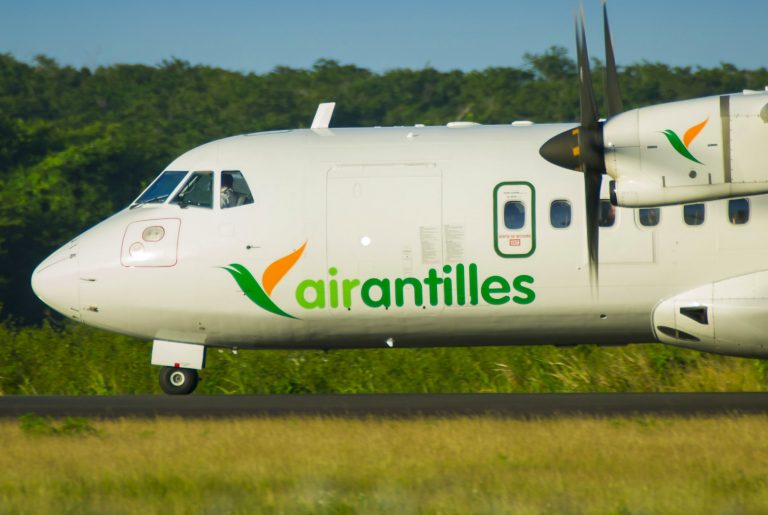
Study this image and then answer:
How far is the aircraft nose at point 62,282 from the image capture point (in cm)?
1447

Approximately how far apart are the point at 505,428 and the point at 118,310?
17.1 feet

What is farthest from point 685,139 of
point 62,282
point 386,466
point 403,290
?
point 62,282

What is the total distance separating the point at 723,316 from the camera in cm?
1341

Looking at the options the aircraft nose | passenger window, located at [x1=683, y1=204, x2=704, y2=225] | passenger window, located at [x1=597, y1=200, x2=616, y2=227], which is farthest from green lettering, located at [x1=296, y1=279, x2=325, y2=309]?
passenger window, located at [x1=683, y1=204, x2=704, y2=225]

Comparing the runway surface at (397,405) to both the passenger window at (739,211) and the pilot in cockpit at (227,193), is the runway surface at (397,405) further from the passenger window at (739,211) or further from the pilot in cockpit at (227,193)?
the pilot in cockpit at (227,193)

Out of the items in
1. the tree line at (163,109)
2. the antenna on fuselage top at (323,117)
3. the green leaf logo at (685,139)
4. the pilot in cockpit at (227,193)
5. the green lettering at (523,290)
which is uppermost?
the tree line at (163,109)

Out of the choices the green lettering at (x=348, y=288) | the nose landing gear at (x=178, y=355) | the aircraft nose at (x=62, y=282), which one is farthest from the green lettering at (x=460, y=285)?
the aircraft nose at (x=62, y=282)

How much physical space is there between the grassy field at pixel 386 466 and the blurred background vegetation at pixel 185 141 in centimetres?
524

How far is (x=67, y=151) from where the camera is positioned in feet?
138

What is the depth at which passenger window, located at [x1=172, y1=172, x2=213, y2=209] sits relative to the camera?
14.5 metres

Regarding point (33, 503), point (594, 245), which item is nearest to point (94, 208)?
point (594, 245)

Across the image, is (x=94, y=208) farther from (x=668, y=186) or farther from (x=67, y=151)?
(x=668, y=186)

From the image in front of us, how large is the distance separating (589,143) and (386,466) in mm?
4228

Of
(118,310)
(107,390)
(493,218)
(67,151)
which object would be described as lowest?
(107,390)
